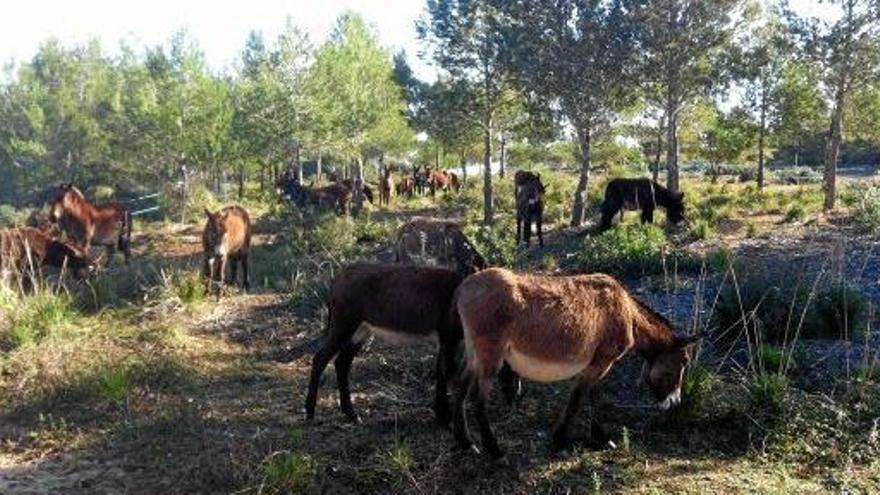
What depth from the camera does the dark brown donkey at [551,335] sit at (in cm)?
509

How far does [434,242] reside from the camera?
41.4 feet

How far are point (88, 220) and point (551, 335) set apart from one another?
48.0ft

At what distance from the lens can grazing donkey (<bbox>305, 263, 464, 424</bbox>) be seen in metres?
6.06

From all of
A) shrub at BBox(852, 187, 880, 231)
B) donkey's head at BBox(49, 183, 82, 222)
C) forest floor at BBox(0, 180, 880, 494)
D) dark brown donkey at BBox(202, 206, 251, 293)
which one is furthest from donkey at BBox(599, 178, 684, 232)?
donkey's head at BBox(49, 183, 82, 222)

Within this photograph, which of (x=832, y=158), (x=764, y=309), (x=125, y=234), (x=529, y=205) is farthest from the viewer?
(x=832, y=158)

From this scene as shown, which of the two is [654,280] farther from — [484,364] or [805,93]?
[805,93]

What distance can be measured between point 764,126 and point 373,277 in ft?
89.0

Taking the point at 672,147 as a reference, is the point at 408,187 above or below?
below

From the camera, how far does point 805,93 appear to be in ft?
89.6

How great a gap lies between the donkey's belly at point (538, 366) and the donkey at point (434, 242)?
15.8 feet

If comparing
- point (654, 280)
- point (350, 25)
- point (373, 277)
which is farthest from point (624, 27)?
point (350, 25)

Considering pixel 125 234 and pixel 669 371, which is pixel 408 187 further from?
pixel 669 371

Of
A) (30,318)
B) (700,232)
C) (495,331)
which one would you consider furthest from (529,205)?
(495,331)

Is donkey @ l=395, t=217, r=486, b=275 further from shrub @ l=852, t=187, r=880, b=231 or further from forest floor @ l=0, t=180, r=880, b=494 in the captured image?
shrub @ l=852, t=187, r=880, b=231
